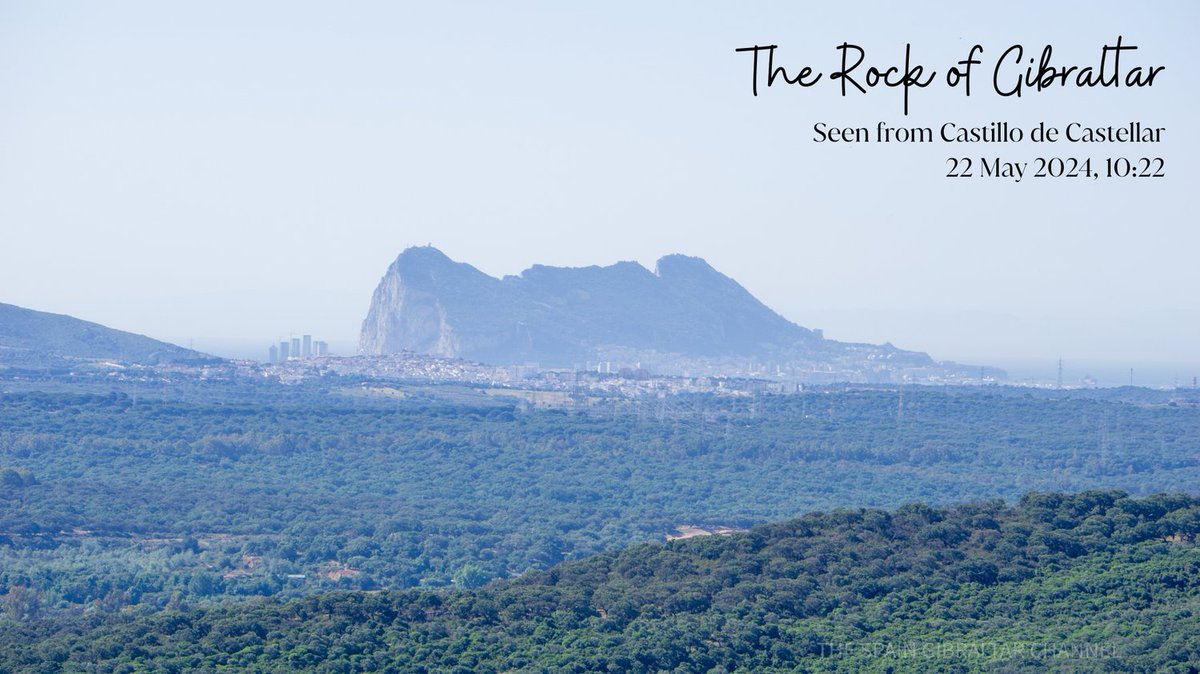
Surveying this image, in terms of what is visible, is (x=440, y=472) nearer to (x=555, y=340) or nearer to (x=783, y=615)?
(x=783, y=615)

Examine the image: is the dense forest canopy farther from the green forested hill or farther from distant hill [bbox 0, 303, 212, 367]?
distant hill [bbox 0, 303, 212, 367]

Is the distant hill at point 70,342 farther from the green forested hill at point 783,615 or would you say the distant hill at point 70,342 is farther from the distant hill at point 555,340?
the green forested hill at point 783,615

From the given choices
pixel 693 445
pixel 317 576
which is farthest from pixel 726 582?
pixel 693 445

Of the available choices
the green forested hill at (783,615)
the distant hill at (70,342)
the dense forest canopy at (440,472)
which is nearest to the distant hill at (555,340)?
the distant hill at (70,342)

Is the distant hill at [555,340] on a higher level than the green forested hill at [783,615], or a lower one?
higher

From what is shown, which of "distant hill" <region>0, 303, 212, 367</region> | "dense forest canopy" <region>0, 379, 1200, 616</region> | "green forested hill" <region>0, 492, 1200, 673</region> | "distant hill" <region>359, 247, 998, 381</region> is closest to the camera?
"green forested hill" <region>0, 492, 1200, 673</region>

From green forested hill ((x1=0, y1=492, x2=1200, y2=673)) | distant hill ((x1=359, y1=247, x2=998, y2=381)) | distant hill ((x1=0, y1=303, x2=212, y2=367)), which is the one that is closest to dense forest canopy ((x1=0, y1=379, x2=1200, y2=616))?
green forested hill ((x1=0, y1=492, x2=1200, y2=673))

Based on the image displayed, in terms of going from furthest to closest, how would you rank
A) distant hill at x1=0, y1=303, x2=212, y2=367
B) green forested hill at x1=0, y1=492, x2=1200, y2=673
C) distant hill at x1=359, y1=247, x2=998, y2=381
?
distant hill at x1=359, y1=247, x2=998, y2=381 → distant hill at x1=0, y1=303, x2=212, y2=367 → green forested hill at x1=0, y1=492, x2=1200, y2=673

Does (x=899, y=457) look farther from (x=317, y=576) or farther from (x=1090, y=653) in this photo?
(x=1090, y=653)
